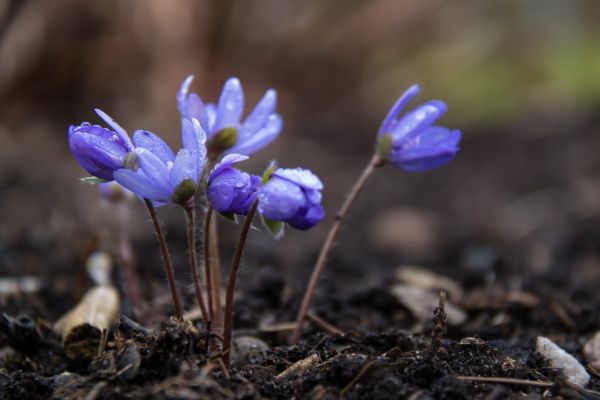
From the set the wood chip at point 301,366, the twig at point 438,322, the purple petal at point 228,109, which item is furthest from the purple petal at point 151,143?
the twig at point 438,322

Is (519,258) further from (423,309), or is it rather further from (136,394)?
(136,394)

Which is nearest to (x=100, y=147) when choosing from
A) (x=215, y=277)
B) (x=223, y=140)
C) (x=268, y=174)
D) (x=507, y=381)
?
(x=268, y=174)

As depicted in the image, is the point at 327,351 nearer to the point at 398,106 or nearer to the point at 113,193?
the point at 398,106

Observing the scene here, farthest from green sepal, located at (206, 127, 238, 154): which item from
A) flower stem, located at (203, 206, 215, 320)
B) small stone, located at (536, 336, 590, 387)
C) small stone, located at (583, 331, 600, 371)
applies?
small stone, located at (583, 331, 600, 371)

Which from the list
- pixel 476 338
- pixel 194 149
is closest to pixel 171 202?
pixel 194 149

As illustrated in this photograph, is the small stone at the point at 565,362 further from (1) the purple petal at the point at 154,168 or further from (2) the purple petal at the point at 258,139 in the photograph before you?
(1) the purple petal at the point at 154,168

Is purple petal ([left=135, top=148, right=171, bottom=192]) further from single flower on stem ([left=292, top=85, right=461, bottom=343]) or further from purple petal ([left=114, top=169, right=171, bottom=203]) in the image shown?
single flower on stem ([left=292, top=85, right=461, bottom=343])
